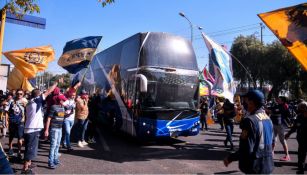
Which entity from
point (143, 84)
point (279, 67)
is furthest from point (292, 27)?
point (279, 67)

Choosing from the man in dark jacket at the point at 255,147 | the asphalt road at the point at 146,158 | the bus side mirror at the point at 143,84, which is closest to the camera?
the man in dark jacket at the point at 255,147

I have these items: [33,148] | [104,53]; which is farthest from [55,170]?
[104,53]

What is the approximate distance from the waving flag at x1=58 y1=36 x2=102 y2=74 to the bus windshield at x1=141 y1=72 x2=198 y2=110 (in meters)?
2.14

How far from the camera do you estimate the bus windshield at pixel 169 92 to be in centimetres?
1023

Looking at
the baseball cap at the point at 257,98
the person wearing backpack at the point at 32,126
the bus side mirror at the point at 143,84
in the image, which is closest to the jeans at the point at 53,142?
the person wearing backpack at the point at 32,126

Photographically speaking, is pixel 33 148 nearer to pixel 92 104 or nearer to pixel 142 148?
pixel 142 148

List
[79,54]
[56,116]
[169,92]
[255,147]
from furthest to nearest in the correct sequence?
[79,54] < [169,92] < [56,116] < [255,147]

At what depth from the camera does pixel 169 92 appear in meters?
10.5

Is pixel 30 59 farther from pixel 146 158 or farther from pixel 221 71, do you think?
pixel 221 71

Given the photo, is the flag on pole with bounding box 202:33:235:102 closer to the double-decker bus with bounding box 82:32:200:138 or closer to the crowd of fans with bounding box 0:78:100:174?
the double-decker bus with bounding box 82:32:200:138

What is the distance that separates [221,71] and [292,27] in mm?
3636

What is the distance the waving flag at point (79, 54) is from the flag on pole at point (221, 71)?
3.86m

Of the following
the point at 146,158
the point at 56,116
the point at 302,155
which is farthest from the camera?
the point at 146,158

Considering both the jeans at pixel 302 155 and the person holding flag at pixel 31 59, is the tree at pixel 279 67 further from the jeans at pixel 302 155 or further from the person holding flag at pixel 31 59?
the jeans at pixel 302 155
